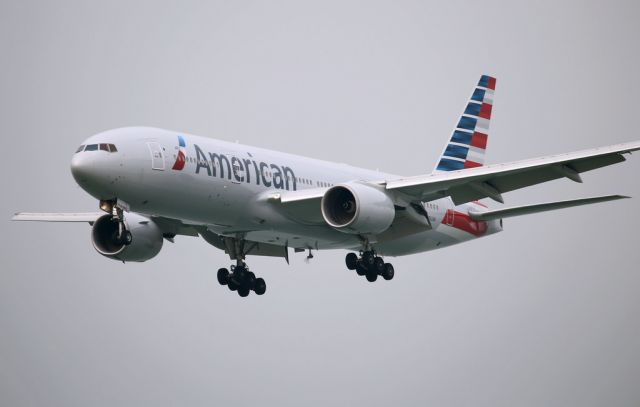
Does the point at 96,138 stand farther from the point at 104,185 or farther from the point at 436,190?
the point at 436,190

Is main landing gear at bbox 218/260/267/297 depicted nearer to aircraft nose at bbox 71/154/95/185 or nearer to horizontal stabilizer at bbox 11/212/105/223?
horizontal stabilizer at bbox 11/212/105/223

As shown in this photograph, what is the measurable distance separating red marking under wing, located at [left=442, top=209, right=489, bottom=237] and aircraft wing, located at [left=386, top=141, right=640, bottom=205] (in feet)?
13.1

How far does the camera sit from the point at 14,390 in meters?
80.4

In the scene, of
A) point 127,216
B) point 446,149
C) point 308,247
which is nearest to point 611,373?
point 446,149

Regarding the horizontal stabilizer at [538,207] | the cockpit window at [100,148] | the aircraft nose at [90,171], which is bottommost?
the horizontal stabilizer at [538,207]

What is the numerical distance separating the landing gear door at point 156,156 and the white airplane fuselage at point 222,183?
3cm

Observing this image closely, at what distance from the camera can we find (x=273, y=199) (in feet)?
126

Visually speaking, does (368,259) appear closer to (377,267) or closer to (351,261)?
(377,267)

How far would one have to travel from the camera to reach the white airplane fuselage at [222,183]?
113 feet

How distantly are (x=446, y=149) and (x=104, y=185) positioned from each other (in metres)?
18.2

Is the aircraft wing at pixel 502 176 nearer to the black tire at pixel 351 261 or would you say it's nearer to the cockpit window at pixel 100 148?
the black tire at pixel 351 261

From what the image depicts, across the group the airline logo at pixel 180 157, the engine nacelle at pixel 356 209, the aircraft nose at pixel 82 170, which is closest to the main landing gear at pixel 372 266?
the engine nacelle at pixel 356 209

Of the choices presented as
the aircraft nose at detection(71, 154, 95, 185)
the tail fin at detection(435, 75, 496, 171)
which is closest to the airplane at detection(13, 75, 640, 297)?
the aircraft nose at detection(71, 154, 95, 185)

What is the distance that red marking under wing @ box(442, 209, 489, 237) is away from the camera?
44750 mm
